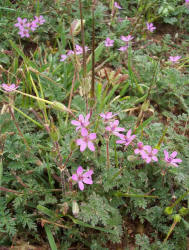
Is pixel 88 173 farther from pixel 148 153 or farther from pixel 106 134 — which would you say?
pixel 148 153

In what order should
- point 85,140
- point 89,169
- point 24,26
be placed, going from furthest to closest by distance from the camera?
point 24,26 < point 89,169 < point 85,140

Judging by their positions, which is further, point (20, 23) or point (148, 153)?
point (20, 23)

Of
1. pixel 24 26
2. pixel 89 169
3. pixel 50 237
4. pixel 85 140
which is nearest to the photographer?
pixel 85 140

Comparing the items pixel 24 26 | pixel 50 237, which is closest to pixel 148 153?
pixel 50 237

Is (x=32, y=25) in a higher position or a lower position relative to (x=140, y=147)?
higher

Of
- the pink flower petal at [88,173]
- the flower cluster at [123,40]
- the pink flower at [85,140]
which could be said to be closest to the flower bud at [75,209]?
the pink flower petal at [88,173]

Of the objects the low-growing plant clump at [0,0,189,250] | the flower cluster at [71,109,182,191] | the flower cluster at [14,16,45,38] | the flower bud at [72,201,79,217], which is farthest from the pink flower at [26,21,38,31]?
the flower bud at [72,201,79,217]

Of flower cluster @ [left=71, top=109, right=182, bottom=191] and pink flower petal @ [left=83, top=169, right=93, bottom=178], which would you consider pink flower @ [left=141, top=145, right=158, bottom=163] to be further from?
pink flower petal @ [left=83, top=169, right=93, bottom=178]

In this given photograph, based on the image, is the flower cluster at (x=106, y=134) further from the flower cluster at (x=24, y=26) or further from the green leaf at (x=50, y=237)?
the flower cluster at (x=24, y=26)

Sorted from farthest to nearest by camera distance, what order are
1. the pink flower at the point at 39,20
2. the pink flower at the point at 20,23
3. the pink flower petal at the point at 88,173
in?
the pink flower at the point at 39,20
the pink flower at the point at 20,23
the pink flower petal at the point at 88,173

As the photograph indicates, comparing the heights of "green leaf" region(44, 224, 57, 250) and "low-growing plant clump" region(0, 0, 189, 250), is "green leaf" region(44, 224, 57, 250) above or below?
below

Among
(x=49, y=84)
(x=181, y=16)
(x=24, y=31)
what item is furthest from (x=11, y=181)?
(x=181, y=16)

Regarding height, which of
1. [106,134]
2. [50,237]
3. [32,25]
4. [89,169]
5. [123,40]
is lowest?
[50,237]
